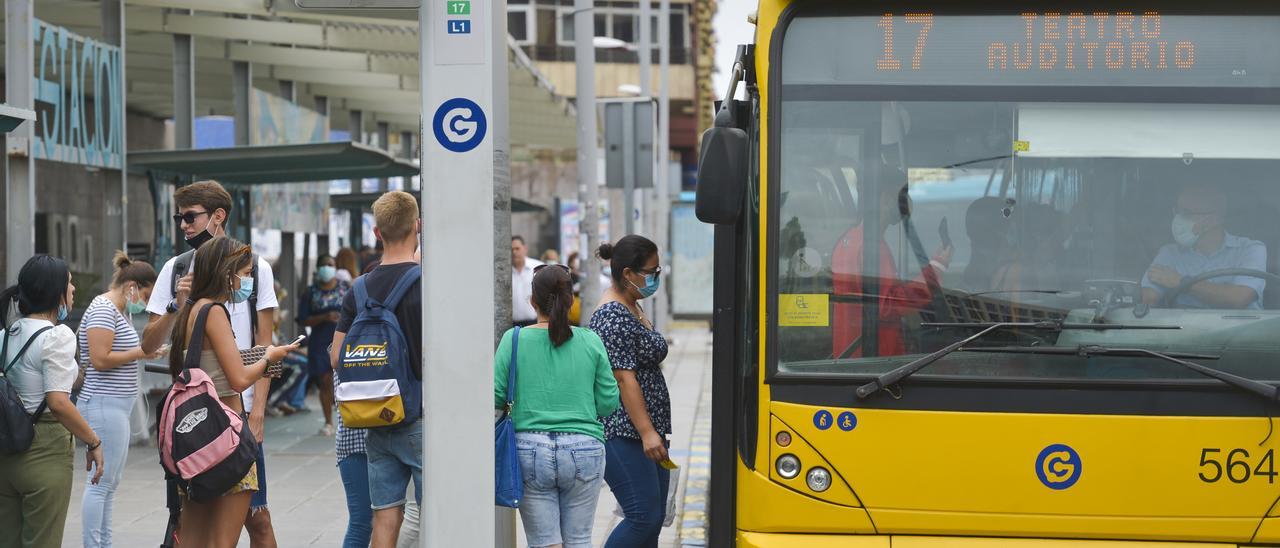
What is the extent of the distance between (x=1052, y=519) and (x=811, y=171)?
4.73 ft

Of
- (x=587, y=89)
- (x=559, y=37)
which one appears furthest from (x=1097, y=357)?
(x=559, y=37)

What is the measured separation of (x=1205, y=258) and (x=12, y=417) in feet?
14.2

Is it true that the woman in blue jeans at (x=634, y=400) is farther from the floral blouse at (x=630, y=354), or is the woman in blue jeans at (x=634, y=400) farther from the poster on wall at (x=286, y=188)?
the poster on wall at (x=286, y=188)

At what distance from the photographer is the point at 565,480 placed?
19.4 feet

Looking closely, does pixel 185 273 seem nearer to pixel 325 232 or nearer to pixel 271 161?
pixel 271 161

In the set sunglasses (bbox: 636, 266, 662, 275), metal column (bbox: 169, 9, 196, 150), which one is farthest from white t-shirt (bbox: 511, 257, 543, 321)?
sunglasses (bbox: 636, 266, 662, 275)

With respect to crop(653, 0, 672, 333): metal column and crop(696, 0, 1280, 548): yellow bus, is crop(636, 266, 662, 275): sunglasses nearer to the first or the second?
crop(696, 0, 1280, 548): yellow bus

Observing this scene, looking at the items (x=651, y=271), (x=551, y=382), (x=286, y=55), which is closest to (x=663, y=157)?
(x=286, y=55)

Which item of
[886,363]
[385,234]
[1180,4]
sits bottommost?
[886,363]

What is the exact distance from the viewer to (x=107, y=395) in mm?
7000

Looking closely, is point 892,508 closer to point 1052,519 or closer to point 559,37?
point 1052,519

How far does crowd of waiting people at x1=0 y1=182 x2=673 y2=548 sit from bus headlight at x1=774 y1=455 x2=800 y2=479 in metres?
0.85

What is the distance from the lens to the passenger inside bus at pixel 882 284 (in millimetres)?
5359

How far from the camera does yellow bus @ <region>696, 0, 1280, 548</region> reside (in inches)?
208
